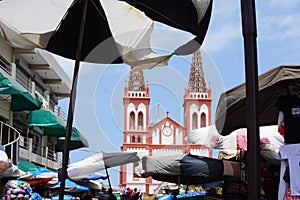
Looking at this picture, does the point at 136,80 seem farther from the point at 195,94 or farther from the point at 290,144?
the point at 290,144

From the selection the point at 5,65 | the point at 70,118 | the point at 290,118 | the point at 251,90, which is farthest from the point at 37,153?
the point at 251,90

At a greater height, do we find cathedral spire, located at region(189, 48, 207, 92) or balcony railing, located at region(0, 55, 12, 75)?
balcony railing, located at region(0, 55, 12, 75)

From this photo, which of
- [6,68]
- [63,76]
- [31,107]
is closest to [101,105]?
[31,107]

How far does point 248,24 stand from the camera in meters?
2.52

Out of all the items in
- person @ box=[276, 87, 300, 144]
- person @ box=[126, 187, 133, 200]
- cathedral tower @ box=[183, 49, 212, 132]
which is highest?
cathedral tower @ box=[183, 49, 212, 132]

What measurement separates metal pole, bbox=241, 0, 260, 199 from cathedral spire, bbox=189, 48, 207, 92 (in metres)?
1.38

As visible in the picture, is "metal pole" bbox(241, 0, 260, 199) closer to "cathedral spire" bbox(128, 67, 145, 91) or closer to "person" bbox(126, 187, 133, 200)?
"cathedral spire" bbox(128, 67, 145, 91)

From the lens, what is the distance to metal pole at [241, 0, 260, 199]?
245 cm

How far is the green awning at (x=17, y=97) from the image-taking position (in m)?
14.4

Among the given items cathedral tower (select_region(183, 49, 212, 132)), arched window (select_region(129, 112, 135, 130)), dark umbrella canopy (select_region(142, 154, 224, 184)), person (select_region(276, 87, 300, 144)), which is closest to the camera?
person (select_region(276, 87, 300, 144))

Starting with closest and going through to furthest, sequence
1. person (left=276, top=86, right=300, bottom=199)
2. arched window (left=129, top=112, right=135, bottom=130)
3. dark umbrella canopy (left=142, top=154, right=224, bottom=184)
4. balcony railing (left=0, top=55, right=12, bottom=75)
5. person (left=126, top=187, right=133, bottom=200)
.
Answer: person (left=276, top=86, right=300, bottom=199)
arched window (left=129, top=112, right=135, bottom=130)
dark umbrella canopy (left=142, top=154, right=224, bottom=184)
person (left=126, top=187, right=133, bottom=200)
balcony railing (left=0, top=55, right=12, bottom=75)

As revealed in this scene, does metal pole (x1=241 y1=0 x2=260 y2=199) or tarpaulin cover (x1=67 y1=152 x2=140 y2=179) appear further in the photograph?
tarpaulin cover (x1=67 y1=152 x2=140 y2=179)

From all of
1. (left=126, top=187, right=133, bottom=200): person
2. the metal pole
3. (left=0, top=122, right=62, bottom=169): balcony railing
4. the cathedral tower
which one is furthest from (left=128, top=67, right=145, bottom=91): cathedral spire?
(left=0, top=122, right=62, bottom=169): balcony railing

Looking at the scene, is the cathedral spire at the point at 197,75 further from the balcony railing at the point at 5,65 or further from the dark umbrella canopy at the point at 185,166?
the balcony railing at the point at 5,65
